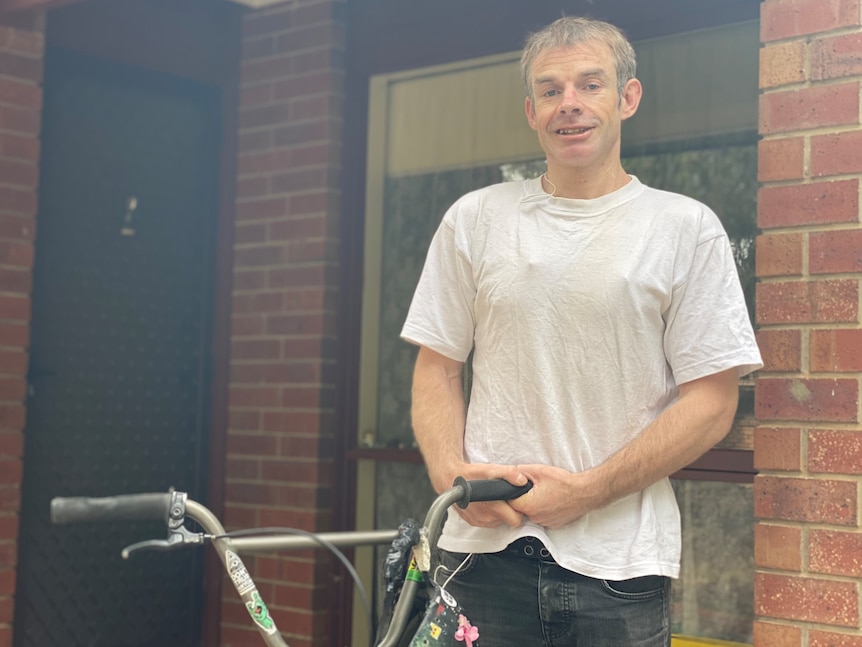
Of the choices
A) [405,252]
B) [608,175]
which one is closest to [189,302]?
[405,252]

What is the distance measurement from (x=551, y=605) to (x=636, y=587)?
183mm

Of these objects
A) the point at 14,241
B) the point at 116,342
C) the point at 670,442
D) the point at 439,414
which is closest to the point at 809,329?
the point at 670,442

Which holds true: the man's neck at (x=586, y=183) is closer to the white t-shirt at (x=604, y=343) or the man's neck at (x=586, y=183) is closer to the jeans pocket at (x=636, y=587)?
the white t-shirt at (x=604, y=343)

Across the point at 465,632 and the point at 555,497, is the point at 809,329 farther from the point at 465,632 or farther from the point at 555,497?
the point at 465,632

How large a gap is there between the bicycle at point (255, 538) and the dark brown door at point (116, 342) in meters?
2.98

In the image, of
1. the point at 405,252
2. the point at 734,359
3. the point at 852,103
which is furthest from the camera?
the point at 405,252

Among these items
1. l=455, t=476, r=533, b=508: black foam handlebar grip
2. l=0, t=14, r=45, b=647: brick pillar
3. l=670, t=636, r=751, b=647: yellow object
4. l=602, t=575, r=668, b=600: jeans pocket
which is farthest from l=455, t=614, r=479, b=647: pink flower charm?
l=0, t=14, r=45, b=647: brick pillar

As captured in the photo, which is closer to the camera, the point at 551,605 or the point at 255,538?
the point at 255,538

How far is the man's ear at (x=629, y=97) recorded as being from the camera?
2631 millimetres

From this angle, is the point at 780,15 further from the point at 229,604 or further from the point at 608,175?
the point at 229,604

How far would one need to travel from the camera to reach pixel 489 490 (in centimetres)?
229

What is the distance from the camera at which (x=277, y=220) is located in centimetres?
514

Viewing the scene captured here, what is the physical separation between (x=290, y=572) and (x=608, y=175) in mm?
2925

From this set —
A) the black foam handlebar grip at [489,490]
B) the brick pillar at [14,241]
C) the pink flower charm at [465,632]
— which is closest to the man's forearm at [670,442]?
the black foam handlebar grip at [489,490]
